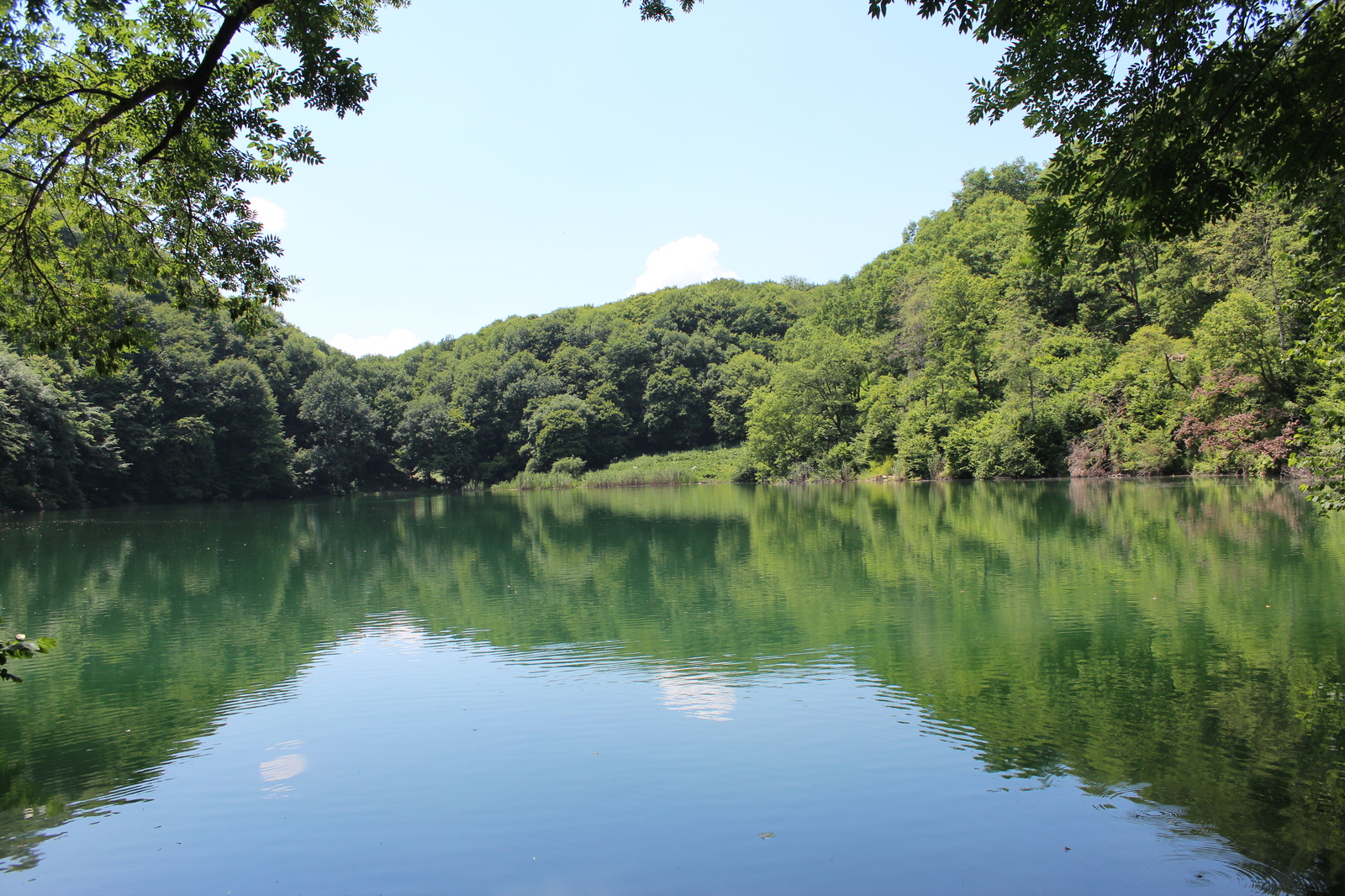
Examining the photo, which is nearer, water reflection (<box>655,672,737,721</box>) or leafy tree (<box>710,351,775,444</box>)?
water reflection (<box>655,672,737,721</box>)

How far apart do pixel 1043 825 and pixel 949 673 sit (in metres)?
3.59

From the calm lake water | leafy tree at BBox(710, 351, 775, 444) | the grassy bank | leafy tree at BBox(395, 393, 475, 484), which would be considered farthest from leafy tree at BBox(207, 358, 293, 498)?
the calm lake water

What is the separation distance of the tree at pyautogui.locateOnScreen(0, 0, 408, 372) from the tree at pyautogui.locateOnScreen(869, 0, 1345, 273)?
16.2 ft

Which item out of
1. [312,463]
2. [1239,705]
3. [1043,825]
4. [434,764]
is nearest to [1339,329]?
[1239,705]

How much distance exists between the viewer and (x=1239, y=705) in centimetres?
A: 709

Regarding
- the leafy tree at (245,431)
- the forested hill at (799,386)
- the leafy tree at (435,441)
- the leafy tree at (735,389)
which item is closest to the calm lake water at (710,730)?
the forested hill at (799,386)

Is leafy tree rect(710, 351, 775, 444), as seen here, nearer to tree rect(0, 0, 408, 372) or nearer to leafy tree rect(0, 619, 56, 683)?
tree rect(0, 0, 408, 372)

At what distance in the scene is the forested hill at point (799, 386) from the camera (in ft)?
120

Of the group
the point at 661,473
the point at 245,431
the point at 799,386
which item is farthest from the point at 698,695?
the point at 245,431

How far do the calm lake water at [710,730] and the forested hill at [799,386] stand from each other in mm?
3579

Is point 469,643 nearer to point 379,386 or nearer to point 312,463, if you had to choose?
point 312,463

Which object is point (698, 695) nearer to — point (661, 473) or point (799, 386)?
point (799, 386)

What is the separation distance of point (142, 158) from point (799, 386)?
188 feet

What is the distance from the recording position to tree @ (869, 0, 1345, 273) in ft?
18.5
